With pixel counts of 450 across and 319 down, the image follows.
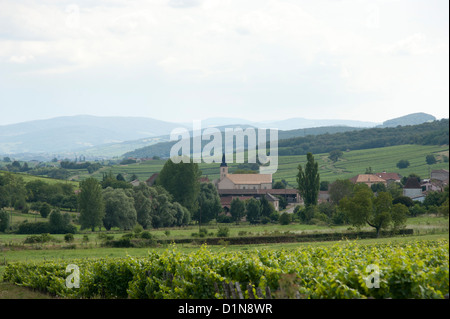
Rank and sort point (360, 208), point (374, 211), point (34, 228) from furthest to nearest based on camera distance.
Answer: point (34, 228), point (374, 211), point (360, 208)

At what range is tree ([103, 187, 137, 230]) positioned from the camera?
7106 centimetres

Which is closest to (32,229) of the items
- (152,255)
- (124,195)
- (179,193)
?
(124,195)

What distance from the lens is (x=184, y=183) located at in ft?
287

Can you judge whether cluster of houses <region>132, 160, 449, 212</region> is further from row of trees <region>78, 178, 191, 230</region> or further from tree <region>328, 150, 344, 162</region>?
tree <region>328, 150, 344, 162</region>

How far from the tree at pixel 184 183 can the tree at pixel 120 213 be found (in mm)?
14715

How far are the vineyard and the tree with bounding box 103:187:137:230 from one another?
4913 centimetres

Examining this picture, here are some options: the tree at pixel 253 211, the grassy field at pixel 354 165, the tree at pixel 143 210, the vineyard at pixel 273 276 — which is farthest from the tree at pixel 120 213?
the grassy field at pixel 354 165

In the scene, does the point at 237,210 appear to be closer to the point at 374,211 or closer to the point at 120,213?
the point at 120,213

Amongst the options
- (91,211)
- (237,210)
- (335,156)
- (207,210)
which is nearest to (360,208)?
(237,210)

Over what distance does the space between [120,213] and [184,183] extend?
1788cm

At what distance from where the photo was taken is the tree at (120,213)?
71062 mm

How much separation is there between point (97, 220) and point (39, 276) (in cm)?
4975

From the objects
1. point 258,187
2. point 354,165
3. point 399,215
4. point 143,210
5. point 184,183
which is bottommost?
point 258,187

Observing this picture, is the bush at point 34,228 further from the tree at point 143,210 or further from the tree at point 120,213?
the tree at point 143,210
